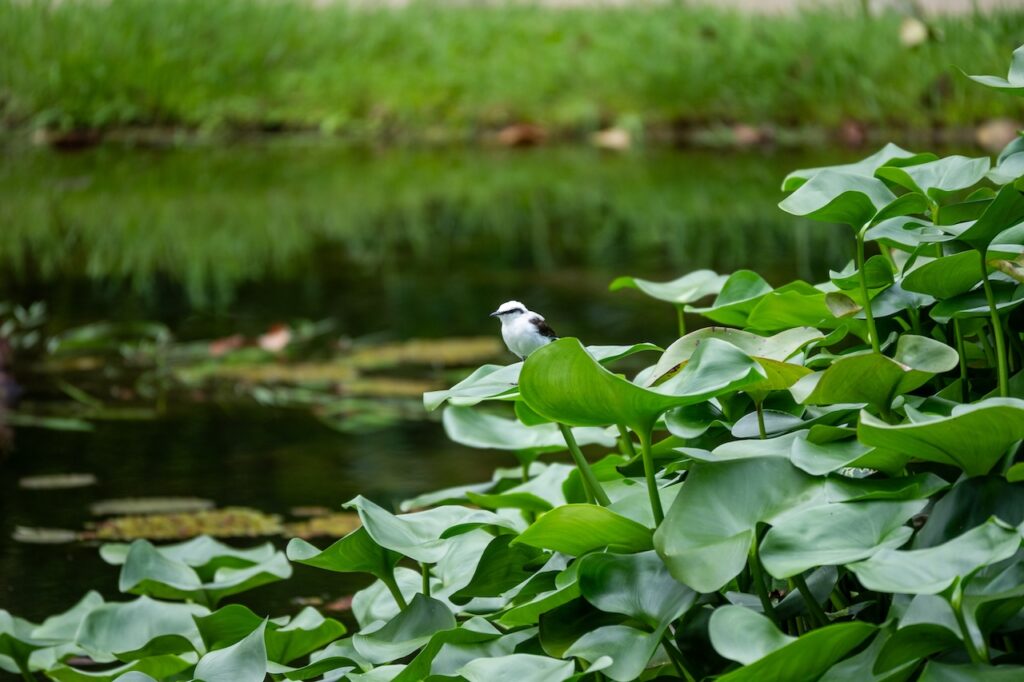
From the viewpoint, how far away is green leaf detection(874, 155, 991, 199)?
3.86 feet

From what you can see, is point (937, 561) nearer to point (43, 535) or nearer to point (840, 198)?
point (840, 198)

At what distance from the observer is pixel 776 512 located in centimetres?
103

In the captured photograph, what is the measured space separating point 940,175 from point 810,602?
1.38 feet

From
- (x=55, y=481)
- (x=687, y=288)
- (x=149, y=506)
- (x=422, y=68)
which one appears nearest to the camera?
(x=687, y=288)

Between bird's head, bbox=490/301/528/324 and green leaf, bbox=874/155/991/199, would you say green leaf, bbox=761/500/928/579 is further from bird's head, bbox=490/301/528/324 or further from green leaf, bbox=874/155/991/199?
bird's head, bbox=490/301/528/324

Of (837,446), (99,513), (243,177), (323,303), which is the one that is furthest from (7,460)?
(243,177)

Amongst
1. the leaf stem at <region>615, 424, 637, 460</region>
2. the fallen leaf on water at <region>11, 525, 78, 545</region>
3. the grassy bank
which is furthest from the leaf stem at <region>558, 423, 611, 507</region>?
the grassy bank

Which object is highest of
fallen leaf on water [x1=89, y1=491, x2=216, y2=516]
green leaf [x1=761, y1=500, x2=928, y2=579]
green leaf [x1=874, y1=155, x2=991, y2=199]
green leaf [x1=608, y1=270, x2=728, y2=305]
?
green leaf [x1=874, y1=155, x2=991, y2=199]

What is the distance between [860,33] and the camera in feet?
25.0

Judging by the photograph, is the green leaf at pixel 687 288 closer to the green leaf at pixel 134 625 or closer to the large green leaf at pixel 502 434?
the large green leaf at pixel 502 434

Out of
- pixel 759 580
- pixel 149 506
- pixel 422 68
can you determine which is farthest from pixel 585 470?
pixel 422 68

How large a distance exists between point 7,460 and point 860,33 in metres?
6.03

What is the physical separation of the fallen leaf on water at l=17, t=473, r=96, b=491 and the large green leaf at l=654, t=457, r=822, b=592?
5.34ft

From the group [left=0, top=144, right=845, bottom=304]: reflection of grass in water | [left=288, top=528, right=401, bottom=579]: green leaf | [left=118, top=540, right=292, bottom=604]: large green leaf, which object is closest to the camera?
[left=288, top=528, right=401, bottom=579]: green leaf
